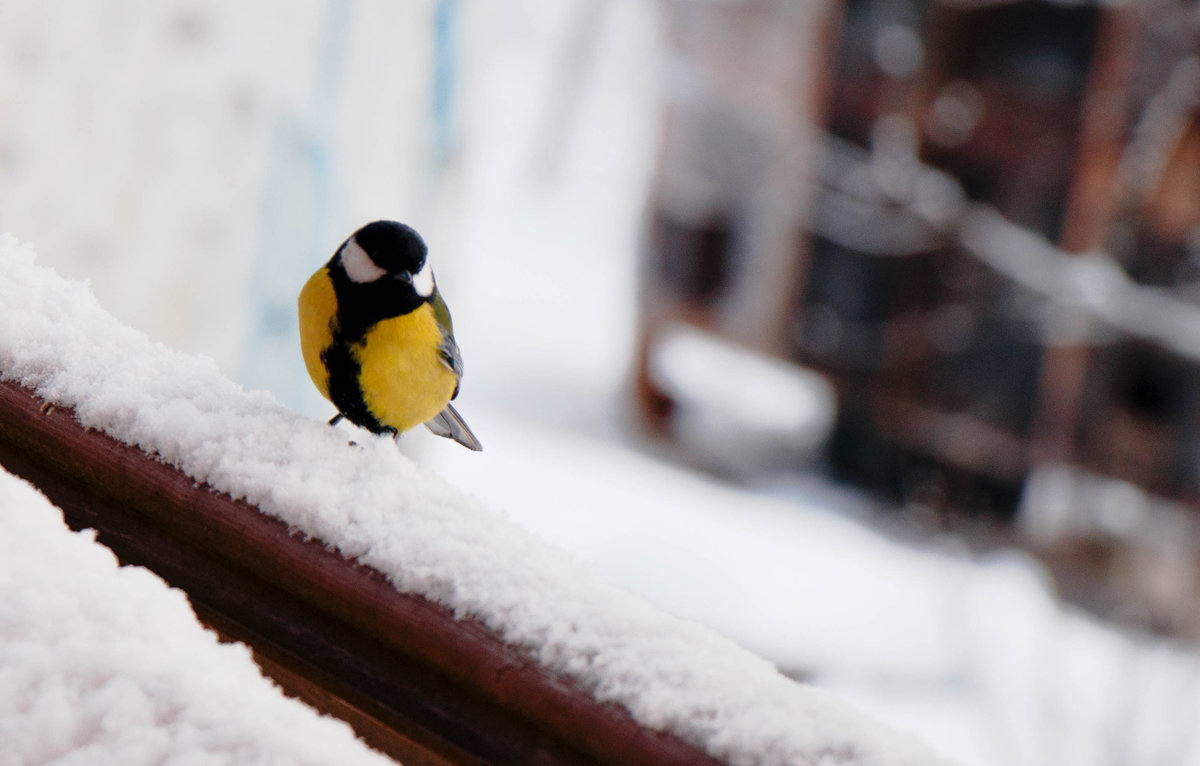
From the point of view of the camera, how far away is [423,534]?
0.50m

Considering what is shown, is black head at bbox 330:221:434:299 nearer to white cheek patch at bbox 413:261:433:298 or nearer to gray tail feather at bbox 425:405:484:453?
white cheek patch at bbox 413:261:433:298

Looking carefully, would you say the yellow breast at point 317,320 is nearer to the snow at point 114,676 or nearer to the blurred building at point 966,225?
the snow at point 114,676

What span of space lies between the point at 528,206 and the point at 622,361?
8.95 ft

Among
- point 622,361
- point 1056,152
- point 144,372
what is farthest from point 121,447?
point 622,361

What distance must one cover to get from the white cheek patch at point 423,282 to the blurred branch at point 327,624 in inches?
14.0

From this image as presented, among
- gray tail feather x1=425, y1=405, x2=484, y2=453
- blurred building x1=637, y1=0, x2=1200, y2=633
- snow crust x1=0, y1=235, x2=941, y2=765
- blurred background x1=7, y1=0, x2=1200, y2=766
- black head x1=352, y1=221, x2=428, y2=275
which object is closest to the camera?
snow crust x1=0, y1=235, x2=941, y2=765

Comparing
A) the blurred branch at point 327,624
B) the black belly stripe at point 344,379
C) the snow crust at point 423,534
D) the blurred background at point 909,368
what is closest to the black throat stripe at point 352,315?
the black belly stripe at point 344,379

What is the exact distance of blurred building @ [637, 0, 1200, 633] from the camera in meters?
4.18

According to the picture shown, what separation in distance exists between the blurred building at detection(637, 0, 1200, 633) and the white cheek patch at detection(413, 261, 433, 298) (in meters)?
3.98

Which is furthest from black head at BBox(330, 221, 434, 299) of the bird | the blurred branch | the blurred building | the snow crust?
the blurred building

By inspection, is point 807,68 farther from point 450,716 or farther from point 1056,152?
point 450,716

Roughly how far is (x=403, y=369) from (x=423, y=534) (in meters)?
0.35

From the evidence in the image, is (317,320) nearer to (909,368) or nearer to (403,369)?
(403,369)

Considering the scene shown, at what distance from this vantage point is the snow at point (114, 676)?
1.48 ft
